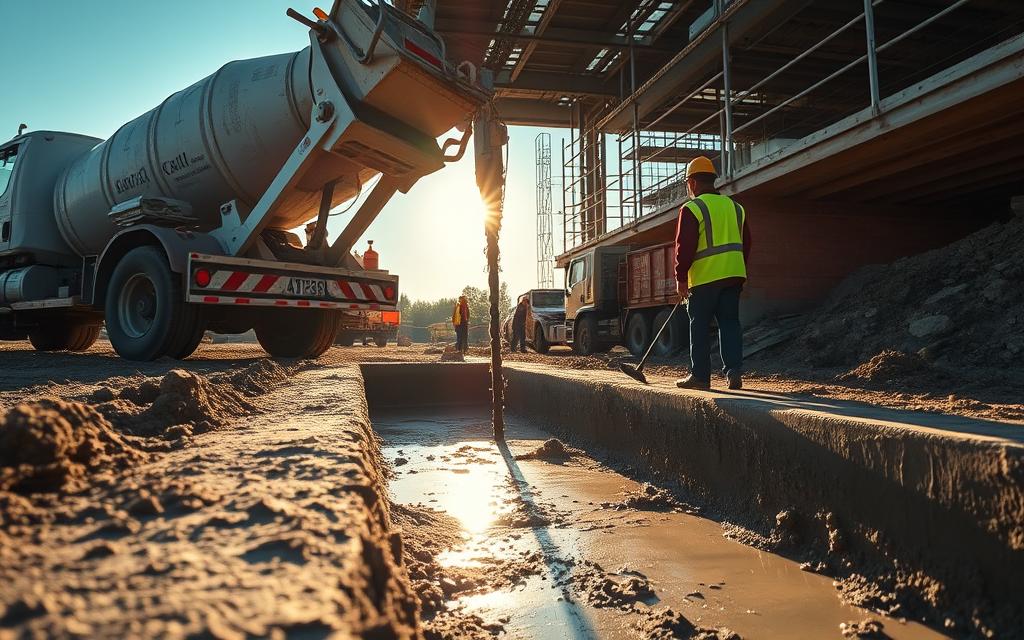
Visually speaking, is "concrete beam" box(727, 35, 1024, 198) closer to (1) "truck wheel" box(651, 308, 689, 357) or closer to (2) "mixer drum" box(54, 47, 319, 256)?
(1) "truck wheel" box(651, 308, 689, 357)

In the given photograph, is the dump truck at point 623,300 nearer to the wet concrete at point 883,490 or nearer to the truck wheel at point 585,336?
the truck wheel at point 585,336

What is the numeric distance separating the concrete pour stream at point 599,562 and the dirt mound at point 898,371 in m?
2.60

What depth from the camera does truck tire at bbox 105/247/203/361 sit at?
6.07 metres

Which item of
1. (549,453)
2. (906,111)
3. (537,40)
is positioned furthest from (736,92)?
(549,453)

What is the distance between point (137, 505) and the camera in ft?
4.01

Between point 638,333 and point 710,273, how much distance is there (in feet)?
22.2

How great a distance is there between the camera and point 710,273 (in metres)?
4.26

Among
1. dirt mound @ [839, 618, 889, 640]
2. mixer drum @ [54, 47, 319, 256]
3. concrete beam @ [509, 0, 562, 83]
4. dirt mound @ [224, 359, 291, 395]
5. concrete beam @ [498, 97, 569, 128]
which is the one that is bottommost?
dirt mound @ [839, 618, 889, 640]

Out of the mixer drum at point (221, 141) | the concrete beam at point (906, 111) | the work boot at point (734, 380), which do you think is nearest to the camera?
the work boot at point (734, 380)

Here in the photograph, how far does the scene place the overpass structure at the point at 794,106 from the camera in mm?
6567

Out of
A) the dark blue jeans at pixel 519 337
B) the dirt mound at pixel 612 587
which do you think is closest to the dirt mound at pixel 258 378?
the dirt mound at pixel 612 587

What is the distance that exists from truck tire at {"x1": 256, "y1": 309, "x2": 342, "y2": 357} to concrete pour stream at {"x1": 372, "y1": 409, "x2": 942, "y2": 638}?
3.91 meters

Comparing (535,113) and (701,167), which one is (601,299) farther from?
(701,167)

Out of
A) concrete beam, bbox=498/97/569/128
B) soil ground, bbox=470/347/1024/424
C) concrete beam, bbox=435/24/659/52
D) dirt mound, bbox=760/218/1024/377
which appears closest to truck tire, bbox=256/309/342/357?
soil ground, bbox=470/347/1024/424
